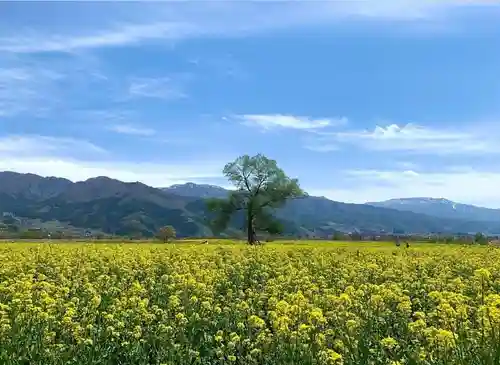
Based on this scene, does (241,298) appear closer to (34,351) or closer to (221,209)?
(34,351)

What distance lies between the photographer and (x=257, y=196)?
319ft

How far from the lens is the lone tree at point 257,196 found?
3738 inches

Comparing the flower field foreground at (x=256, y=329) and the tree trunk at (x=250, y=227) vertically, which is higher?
the tree trunk at (x=250, y=227)

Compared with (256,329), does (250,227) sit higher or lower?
higher

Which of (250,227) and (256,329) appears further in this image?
(250,227)

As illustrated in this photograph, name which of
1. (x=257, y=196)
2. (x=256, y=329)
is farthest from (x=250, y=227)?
(x=256, y=329)

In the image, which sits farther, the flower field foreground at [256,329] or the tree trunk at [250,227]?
the tree trunk at [250,227]

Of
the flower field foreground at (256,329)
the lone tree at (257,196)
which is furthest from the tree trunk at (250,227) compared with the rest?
the flower field foreground at (256,329)

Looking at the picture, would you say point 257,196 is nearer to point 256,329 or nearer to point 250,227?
point 250,227

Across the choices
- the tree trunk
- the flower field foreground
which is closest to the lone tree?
the tree trunk

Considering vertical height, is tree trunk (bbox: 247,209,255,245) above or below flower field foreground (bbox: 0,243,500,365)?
above

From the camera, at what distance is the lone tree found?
94.9 meters

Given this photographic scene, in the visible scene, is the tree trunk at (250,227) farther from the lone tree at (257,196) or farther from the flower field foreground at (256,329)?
the flower field foreground at (256,329)

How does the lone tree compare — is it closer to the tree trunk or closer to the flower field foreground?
the tree trunk
